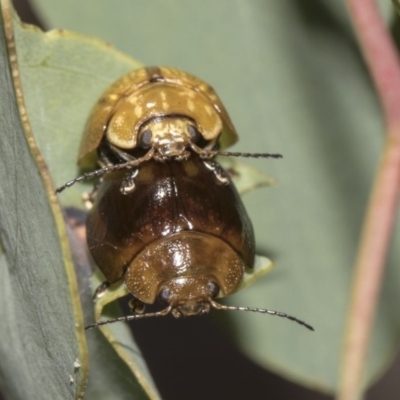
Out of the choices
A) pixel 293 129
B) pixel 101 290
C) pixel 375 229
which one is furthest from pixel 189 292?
pixel 293 129

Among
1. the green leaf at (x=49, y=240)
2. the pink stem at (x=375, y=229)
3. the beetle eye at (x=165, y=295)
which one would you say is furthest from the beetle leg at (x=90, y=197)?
the pink stem at (x=375, y=229)

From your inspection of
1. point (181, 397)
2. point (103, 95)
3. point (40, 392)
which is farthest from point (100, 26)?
point (181, 397)

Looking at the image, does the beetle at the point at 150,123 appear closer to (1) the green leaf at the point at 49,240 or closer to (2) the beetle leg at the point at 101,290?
(1) the green leaf at the point at 49,240

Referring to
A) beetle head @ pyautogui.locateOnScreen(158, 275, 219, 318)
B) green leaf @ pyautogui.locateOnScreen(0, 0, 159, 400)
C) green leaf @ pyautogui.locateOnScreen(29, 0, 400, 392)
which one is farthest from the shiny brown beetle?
green leaf @ pyautogui.locateOnScreen(29, 0, 400, 392)

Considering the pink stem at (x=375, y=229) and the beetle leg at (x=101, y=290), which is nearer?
the pink stem at (x=375, y=229)

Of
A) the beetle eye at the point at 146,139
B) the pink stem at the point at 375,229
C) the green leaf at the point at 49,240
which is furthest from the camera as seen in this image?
the beetle eye at the point at 146,139

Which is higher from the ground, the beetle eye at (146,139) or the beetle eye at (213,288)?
the beetle eye at (146,139)

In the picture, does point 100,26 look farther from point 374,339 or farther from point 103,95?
point 374,339

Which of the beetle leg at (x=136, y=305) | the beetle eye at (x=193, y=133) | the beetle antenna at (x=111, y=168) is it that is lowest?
the beetle leg at (x=136, y=305)
